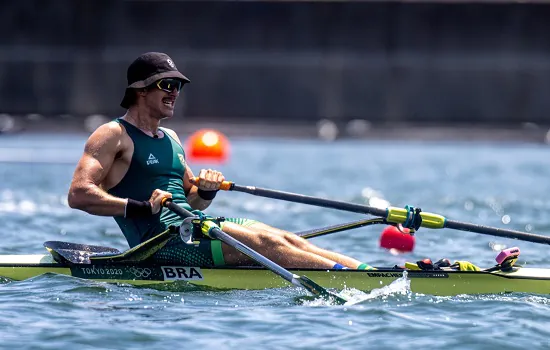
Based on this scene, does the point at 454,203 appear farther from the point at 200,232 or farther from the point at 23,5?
the point at 23,5

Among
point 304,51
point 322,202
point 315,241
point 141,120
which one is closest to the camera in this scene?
point 141,120

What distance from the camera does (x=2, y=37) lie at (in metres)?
25.6

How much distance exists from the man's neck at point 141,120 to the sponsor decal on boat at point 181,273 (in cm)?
107

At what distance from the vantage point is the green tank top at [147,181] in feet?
27.5

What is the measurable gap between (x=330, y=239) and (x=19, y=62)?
14978 mm

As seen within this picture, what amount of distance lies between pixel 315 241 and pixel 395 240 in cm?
146

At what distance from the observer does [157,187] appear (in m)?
8.45

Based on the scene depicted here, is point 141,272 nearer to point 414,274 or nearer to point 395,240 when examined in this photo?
point 414,274

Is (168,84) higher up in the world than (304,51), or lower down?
lower down

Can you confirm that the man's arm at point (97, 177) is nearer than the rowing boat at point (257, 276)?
Yes

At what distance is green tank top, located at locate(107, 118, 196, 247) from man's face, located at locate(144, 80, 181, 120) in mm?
196

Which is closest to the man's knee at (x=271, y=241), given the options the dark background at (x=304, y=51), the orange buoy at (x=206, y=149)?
the orange buoy at (x=206, y=149)

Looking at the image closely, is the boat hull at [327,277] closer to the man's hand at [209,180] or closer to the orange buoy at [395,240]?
the man's hand at [209,180]

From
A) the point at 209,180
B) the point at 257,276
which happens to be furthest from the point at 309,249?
the point at 209,180
